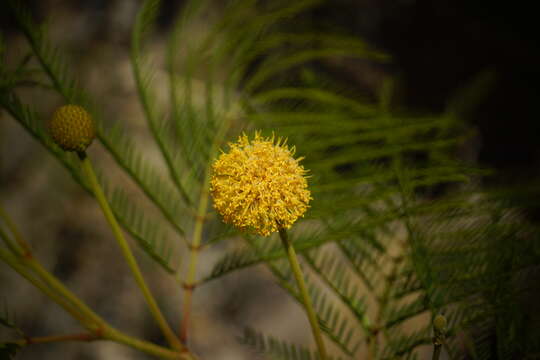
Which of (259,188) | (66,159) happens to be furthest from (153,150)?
(259,188)

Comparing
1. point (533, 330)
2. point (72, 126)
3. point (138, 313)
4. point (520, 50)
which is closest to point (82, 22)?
point (138, 313)

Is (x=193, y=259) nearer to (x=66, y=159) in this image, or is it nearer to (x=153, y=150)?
(x=66, y=159)

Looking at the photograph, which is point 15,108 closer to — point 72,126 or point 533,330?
point 72,126

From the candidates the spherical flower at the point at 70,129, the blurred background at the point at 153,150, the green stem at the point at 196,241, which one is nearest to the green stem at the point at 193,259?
the green stem at the point at 196,241

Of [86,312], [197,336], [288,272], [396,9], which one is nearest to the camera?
[86,312]

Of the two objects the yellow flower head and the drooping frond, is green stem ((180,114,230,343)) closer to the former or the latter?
the drooping frond

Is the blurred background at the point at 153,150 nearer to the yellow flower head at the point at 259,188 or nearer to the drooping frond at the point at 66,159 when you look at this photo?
the drooping frond at the point at 66,159
